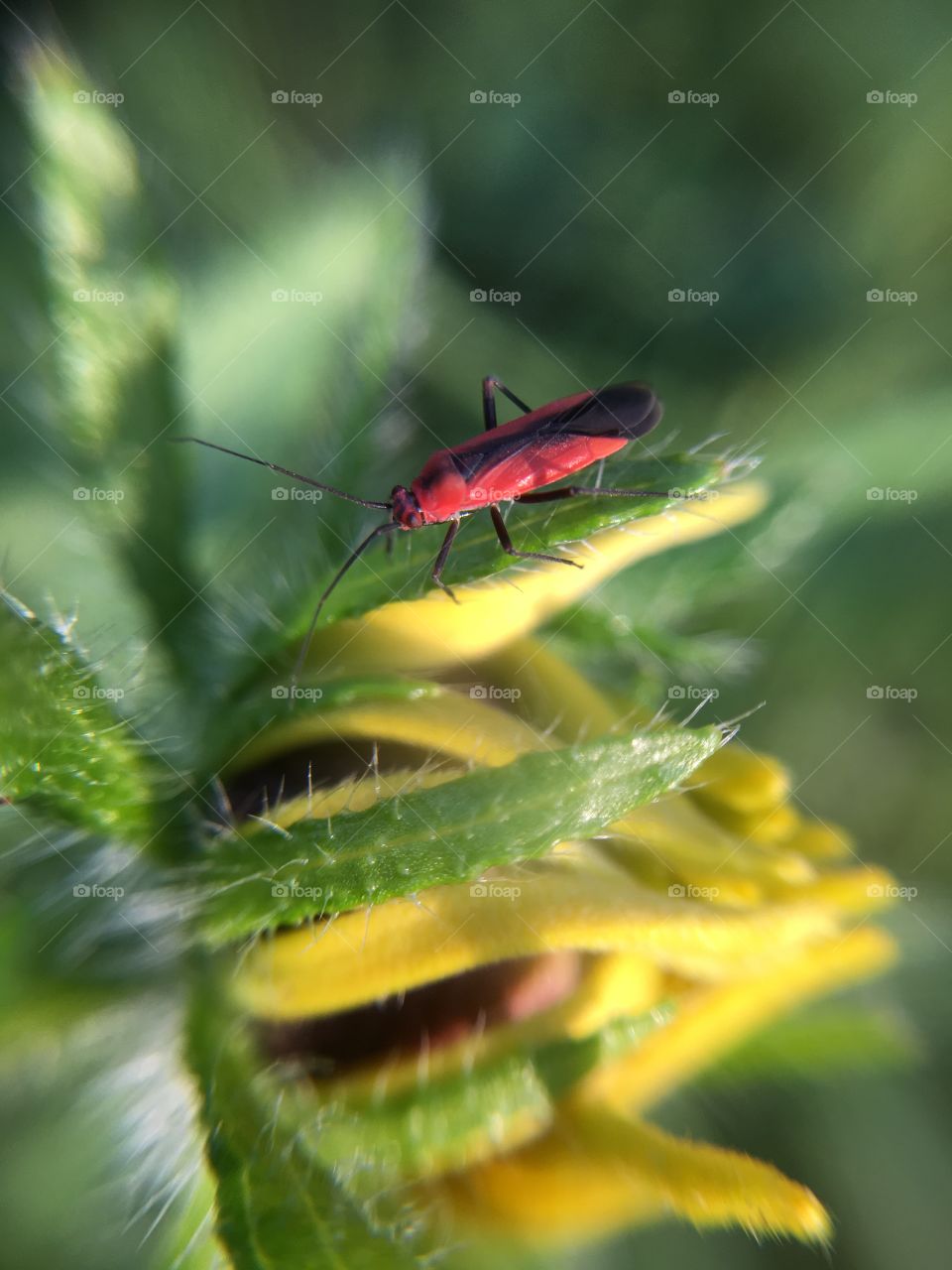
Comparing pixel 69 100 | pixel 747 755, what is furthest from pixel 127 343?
pixel 747 755

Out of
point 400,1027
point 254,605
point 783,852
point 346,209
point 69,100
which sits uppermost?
point 69,100

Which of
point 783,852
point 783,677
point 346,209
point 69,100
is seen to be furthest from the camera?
point 783,677

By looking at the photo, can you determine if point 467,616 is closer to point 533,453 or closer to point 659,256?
point 533,453

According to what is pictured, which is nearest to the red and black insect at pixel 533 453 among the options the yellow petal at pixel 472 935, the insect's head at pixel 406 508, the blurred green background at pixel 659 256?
the insect's head at pixel 406 508

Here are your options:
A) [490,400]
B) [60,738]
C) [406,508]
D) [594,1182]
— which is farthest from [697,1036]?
[490,400]

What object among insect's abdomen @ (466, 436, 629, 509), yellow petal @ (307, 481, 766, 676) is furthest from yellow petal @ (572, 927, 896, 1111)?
insect's abdomen @ (466, 436, 629, 509)

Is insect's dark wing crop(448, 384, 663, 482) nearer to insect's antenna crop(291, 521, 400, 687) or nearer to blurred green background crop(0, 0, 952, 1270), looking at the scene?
blurred green background crop(0, 0, 952, 1270)

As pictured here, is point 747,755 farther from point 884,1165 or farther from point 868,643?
point 868,643
